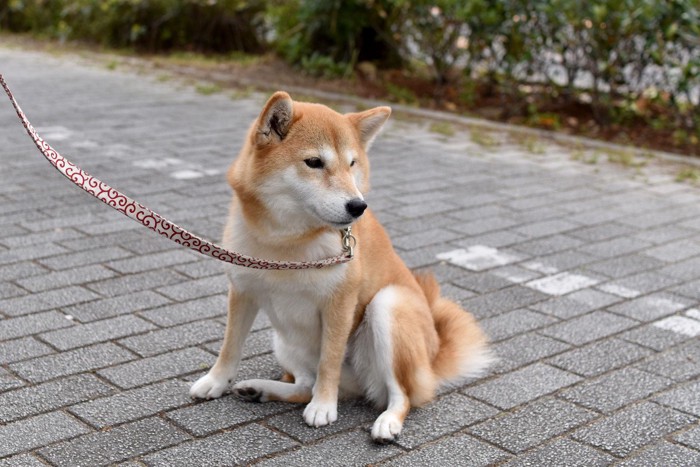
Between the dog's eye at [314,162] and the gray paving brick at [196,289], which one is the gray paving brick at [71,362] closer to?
the gray paving brick at [196,289]

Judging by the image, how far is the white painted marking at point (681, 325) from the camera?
4389 mm

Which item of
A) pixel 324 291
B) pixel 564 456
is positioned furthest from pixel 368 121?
pixel 564 456

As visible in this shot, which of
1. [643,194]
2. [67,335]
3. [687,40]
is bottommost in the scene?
[67,335]

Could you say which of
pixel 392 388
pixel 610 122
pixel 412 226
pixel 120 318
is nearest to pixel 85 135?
pixel 412 226

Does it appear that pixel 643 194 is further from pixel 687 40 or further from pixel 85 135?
pixel 85 135

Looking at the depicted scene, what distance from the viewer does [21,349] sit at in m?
3.84

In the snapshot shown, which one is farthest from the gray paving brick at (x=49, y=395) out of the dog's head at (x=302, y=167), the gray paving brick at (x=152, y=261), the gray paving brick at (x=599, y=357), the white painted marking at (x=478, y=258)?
the white painted marking at (x=478, y=258)

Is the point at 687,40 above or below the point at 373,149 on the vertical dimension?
above

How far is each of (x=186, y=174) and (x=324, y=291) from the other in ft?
13.0

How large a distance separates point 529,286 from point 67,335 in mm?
2311

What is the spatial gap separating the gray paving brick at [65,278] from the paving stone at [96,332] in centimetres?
55

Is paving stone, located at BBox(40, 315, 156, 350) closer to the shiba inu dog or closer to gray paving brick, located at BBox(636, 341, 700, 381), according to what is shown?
the shiba inu dog

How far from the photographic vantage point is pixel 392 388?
3.36 metres

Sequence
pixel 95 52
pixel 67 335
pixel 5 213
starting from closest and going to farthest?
pixel 67 335 < pixel 5 213 < pixel 95 52
